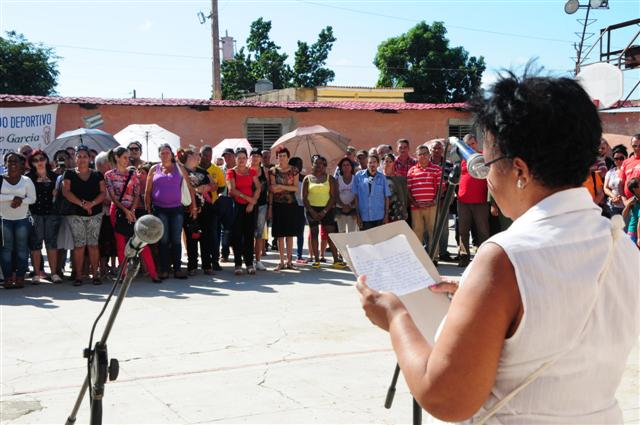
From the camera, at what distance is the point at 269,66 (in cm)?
5244

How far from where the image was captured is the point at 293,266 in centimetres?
1117

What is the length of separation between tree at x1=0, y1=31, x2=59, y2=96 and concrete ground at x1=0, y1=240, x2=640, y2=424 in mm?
33678

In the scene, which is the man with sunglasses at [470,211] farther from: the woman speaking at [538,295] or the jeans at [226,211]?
the woman speaking at [538,295]

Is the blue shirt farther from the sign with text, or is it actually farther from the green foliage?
the green foliage

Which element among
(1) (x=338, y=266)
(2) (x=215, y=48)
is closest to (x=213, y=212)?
(1) (x=338, y=266)

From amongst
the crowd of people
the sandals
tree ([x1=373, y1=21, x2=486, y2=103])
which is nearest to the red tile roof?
the crowd of people

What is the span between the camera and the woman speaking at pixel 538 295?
1596mm

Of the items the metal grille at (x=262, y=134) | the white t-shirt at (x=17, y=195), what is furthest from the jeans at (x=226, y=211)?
the metal grille at (x=262, y=134)

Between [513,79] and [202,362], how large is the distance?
14.8ft

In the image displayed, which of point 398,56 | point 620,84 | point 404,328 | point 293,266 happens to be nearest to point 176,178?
point 293,266

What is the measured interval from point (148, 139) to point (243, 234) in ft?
15.3

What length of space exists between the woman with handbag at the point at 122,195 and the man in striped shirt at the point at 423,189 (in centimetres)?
412

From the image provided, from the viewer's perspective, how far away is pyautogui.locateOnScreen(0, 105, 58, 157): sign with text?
16.9m

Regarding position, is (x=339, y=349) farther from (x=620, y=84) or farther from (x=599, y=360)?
(x=620, y=84)
